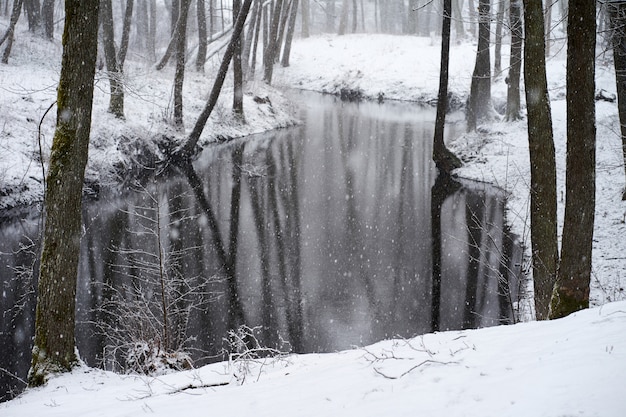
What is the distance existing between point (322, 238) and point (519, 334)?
826 cm

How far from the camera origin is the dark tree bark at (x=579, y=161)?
5301mm

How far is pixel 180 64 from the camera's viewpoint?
19516 millimetres

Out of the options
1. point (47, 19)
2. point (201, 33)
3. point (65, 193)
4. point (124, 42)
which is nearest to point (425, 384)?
point (65, 193)

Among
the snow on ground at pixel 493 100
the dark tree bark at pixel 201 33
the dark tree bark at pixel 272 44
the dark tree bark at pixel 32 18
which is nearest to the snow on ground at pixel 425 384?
the snow on ground at pixel 493 100

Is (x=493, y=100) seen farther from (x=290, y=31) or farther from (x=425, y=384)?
(x=425, y=384)

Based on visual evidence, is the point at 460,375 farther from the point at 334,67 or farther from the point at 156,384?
the point at 334,67

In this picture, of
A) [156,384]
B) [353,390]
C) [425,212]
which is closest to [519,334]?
[353,390]

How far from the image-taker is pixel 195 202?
1505cm

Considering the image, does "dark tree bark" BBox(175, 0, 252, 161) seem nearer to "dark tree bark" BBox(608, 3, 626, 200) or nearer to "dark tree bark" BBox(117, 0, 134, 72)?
"dark tree bark" BBox(117, 0, 134, 72)

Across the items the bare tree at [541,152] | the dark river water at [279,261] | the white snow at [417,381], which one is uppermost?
the bare tree at [541,152]

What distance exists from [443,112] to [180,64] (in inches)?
368

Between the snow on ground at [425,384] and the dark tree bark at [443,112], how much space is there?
42.2 ft

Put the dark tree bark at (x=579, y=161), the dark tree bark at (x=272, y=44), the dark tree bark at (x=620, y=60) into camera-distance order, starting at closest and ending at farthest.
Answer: the dark tree bark at (x=579, y=161), the dark tree bark at (x=620, y=60), the dark tree bark at (x=272, y=44)

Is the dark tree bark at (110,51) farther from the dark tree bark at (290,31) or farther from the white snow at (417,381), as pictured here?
the dark tree bark at (290,31)
